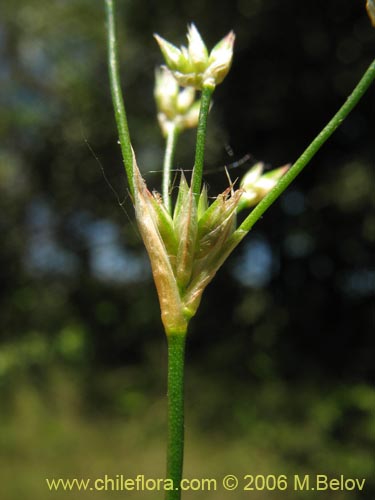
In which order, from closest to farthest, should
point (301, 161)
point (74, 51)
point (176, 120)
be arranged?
point (301, 161) < point (176, 120) < point (74, 51)

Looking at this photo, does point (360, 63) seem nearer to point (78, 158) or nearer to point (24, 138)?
point (78, 158)

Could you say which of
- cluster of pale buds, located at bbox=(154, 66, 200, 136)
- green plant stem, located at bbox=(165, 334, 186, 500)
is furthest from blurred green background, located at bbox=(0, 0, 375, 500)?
green plant stem, located at bbox=(165, 334, 186, 500)

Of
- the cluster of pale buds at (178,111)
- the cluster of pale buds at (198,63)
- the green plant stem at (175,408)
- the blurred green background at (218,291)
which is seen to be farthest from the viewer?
the blurred green background at (218,291)

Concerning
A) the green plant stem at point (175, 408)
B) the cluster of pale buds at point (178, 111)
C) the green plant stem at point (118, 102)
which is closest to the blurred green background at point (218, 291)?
the cluster of pale buds at point (178, 111)

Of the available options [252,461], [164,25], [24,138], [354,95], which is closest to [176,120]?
[354,95]

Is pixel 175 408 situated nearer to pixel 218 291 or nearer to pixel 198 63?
pixel 198 63

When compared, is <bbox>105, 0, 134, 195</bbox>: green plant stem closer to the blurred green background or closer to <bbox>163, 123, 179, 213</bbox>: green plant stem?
<bbox>163, 123, 179, 213</bbox>: green plant stem

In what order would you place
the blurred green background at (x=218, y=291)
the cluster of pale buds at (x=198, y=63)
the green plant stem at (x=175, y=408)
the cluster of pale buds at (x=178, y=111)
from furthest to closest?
the blurred green background at (x=218, y=291) < the cluster of pale buds at (x=178, y=111) < the cluster of pale buds at (x=198, y=63) < the green plant stem at (x=175, y=408)

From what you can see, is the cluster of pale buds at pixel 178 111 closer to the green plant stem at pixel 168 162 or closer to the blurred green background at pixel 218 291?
the green plant stem at pixel 168 162
